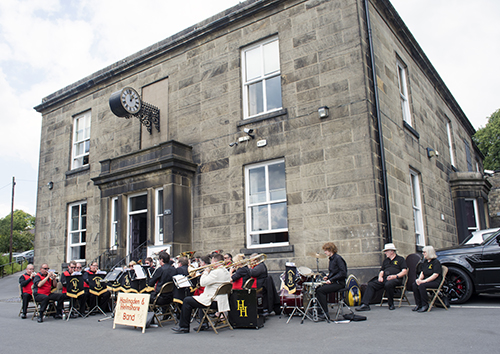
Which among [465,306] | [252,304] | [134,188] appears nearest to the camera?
[252,304]

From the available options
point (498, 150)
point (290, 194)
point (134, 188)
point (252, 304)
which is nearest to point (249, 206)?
point (290, 194)

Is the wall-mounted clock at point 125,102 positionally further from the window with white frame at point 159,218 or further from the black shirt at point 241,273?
the black shirt at point 241,273

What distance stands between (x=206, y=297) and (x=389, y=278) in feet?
13.4

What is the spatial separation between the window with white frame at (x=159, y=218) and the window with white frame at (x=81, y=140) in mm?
5884

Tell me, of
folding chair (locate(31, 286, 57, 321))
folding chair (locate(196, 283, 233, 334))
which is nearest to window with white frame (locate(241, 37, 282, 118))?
folding chair (locate(196, 283, 233, 334))

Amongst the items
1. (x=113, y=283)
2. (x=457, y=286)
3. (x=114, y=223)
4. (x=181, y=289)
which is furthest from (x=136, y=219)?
(x=457, y=286)

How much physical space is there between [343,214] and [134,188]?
730 cm

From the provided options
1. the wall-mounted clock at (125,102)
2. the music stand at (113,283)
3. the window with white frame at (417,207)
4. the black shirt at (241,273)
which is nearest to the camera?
the black shirt at (241,273)

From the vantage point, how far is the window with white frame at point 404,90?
1518cm

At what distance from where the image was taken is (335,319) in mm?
8258

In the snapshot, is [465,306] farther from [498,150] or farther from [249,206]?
[498,150]

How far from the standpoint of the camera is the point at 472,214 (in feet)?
62.3

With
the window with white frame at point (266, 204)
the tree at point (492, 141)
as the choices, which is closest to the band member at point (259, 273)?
the window with white frame at point (266, 204)

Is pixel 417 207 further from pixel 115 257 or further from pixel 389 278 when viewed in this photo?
pixel 115 257
